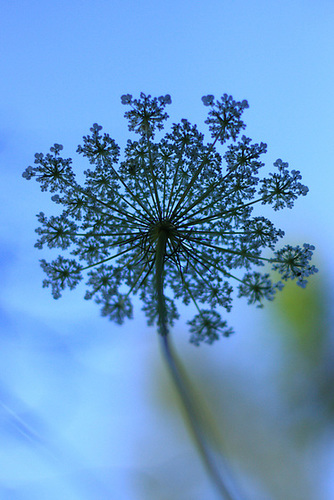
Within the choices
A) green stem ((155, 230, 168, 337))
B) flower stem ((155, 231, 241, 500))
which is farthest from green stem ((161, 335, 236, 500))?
green stem ((155, 230, 168, 337))

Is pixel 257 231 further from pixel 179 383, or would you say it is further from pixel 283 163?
pixel 179 383

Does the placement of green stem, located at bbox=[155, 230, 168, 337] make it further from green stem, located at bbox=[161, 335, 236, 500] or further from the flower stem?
green stem, located at bbox=[161, 335, 236, 500]

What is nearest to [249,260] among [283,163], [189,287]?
[189,287]

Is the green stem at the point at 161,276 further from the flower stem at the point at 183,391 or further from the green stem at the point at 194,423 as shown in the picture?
the green stem at the point at 194,423

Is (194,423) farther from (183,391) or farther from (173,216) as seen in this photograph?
(173,216)

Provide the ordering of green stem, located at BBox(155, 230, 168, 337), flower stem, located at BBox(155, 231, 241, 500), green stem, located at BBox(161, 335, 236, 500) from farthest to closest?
green stem, located at BBox(161, 335, 236, 500)
flower stem, located at BBox(155, 231, 241, 500)
green stem, located at BBox(155, 230, 168, 337)

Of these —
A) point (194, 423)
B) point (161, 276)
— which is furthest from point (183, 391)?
point (161, 276)

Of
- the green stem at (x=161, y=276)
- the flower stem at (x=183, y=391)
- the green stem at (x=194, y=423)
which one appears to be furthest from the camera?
the green stem at (x=194, y=423)

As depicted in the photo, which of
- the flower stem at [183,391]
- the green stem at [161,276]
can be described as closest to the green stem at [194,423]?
the flower stem at [183,391]
